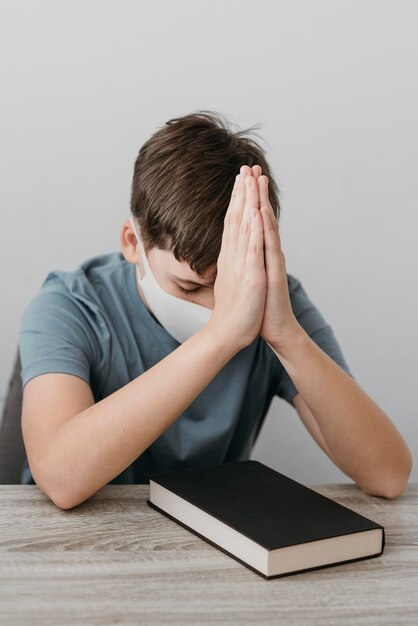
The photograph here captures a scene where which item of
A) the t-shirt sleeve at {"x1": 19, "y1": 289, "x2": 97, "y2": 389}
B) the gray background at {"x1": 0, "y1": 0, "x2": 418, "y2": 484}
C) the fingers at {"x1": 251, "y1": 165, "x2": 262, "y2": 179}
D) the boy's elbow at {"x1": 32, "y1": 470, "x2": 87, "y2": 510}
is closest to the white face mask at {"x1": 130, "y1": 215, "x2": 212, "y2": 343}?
the t-shirt sleeve at {"x1": 19, "y1": 289, "x2": 97, "y2": 389}

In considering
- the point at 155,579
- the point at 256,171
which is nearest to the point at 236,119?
the point at 256,171

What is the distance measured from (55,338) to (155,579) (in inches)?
17.7

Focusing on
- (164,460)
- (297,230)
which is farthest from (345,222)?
(164,460)

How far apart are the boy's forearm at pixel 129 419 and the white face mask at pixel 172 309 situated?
165 mm

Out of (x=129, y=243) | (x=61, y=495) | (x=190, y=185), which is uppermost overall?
(x=190, y=185)

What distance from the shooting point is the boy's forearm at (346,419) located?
1.14 m

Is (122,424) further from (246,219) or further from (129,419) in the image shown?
(246,219)

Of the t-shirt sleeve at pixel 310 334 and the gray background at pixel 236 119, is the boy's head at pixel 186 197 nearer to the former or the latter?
the t-shirt sleeve at pixel 310 334

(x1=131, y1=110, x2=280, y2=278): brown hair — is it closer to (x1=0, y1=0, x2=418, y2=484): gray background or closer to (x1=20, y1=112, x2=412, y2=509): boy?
(x1=20, y1=112, x2=412, y2=509): boy

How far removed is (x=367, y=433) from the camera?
1.19 metres

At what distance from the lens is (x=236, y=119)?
1.87 metres

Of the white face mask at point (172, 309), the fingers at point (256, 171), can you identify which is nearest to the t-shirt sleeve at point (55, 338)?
the white face mask at point (172, 309)

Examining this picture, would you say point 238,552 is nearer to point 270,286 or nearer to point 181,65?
point 270,286

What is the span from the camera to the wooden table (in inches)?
31.3
